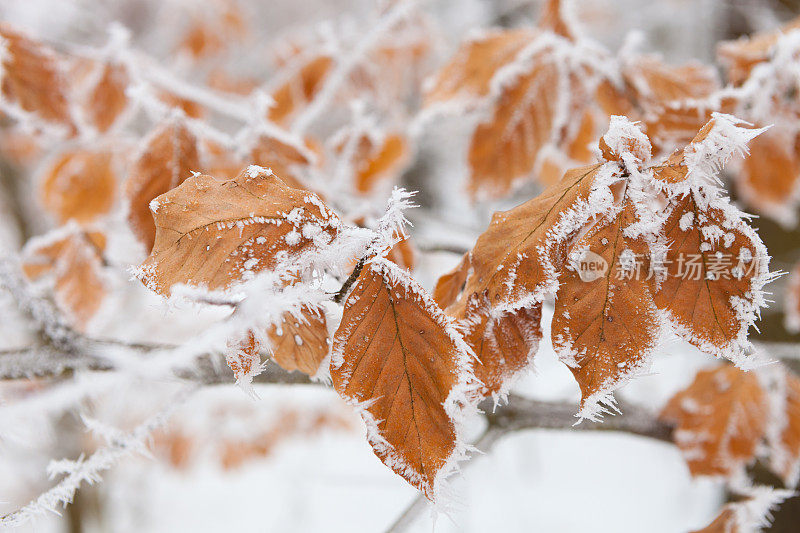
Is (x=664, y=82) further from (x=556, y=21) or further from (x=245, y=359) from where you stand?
(x=245, y=359)

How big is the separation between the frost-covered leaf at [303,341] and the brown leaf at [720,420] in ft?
2.20

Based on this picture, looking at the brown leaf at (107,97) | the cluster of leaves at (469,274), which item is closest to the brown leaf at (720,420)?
the cluster of leaves at (469,274)

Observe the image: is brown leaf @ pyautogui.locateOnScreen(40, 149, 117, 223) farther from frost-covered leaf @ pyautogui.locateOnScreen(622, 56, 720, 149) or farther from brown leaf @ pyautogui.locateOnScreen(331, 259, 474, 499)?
frost-covered leaf @ pyautogui.locateOnScreen(622, 56, 720, 149)

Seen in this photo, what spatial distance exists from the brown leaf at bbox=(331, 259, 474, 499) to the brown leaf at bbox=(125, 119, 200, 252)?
0.30 meters

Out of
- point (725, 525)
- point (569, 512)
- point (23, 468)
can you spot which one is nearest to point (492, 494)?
point (569, 512)

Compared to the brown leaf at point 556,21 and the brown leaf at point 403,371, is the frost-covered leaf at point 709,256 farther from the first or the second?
the brown leaf at point 556,21

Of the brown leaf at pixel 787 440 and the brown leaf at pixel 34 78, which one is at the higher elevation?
the brown leaf at pixel 34 78

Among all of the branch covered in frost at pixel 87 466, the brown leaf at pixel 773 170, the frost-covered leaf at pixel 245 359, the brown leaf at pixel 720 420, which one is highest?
the frost-covered leaf at pixel 245 359

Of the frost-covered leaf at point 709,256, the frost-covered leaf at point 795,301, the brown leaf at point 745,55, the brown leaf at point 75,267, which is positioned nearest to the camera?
the frost-covered leaf at point 709,256

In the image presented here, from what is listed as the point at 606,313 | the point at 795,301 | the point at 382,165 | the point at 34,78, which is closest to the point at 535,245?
the point at 606,313

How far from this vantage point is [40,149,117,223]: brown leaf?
90 centimetres

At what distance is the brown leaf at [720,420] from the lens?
0.75m

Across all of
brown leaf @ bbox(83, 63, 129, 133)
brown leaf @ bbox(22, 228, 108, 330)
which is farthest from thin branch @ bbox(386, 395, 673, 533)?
brown leaf @ bbox(83, 63, 129, 133)

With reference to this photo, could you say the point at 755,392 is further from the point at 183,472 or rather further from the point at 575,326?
the point at 183,472
